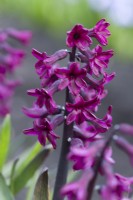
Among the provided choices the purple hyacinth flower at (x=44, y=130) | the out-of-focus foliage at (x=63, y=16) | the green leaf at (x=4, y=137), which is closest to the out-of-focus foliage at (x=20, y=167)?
the green leaf at (x=4, y=137)

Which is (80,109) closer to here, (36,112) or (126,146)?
(36,112)

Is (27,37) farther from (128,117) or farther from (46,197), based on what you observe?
(128,117)

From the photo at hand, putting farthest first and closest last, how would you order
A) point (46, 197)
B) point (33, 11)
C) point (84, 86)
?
point (33, 11)
point (46, 197)
point (84, 86)

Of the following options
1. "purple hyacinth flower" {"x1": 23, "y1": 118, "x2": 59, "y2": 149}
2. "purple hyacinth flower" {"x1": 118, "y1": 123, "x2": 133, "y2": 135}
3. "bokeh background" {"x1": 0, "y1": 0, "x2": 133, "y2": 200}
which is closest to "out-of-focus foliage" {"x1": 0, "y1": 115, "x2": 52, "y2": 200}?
"purple hyacinth flower" {"x1": 23, "y1": 118, "x2": 59, "y2": 149}

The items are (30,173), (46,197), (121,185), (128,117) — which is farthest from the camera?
(128,117)

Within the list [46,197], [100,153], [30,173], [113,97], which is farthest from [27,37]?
[113,97]
